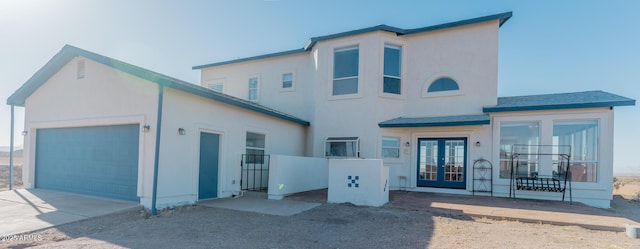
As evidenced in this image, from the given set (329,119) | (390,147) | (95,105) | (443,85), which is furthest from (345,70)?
(95,105)

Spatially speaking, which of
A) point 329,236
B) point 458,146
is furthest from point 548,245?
point 458,146

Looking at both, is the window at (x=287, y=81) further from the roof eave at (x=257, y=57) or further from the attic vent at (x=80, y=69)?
the attic vent at (x=80, y=69)

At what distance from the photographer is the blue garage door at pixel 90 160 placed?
9.06 metres

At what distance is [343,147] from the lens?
13.6 m

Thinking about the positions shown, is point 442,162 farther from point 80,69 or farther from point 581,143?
point 80,69

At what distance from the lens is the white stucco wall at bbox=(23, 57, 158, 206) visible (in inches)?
330

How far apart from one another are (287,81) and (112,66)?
818cm

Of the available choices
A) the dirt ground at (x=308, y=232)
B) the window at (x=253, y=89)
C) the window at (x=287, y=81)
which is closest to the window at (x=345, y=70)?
the window at (x=287, y=81)

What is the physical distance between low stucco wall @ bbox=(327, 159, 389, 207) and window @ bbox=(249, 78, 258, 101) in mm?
8107

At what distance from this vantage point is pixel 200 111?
9.45m

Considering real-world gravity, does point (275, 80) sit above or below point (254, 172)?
above

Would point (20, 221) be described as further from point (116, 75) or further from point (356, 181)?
point (356, 181)

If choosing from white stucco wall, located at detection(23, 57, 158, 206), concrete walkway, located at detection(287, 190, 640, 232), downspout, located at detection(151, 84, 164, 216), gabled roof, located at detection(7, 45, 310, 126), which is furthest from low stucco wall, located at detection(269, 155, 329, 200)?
white stucco wall, located at detection(23, 57, 158, 206)

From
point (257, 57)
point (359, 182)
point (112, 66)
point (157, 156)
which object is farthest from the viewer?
point (257, 57)
